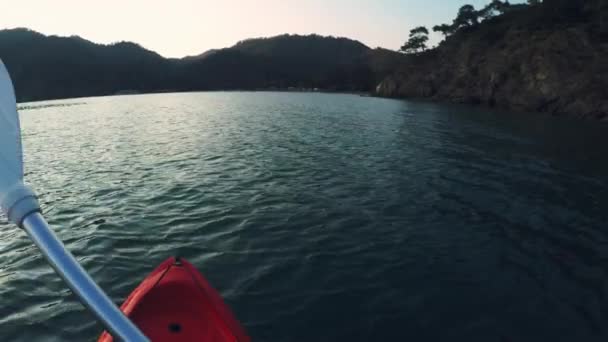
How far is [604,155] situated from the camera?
23.5 metres

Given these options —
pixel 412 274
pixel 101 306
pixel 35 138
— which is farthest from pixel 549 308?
pixel 35 138

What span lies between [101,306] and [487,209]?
15.0m

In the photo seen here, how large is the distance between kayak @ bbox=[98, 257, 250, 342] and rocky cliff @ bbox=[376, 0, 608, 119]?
5879cm

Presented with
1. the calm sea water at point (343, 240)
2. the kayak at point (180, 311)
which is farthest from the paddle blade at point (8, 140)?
the calm sea water at point (343, 240)

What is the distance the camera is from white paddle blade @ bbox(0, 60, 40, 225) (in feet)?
5.63

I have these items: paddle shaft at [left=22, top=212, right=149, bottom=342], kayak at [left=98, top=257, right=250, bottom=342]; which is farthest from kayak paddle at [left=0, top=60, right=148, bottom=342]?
kayak at [left=98, top=257, right=250, bottom=342]

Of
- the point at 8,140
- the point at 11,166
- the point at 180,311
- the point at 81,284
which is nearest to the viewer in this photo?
the point at 81,284

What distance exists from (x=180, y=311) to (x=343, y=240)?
20.9 ft

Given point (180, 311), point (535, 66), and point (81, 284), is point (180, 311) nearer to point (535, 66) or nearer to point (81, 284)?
point (81, 284)

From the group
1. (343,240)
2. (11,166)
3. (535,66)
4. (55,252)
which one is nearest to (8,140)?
(11,166)

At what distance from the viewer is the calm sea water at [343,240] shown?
7312 millimetres

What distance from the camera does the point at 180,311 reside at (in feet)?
17.9

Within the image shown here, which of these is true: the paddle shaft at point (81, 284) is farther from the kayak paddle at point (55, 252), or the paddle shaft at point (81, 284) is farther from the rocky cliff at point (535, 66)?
the rocky cliff at point (535, 66)

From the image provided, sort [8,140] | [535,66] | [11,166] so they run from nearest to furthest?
[11,166], [8,140], [535,66]
